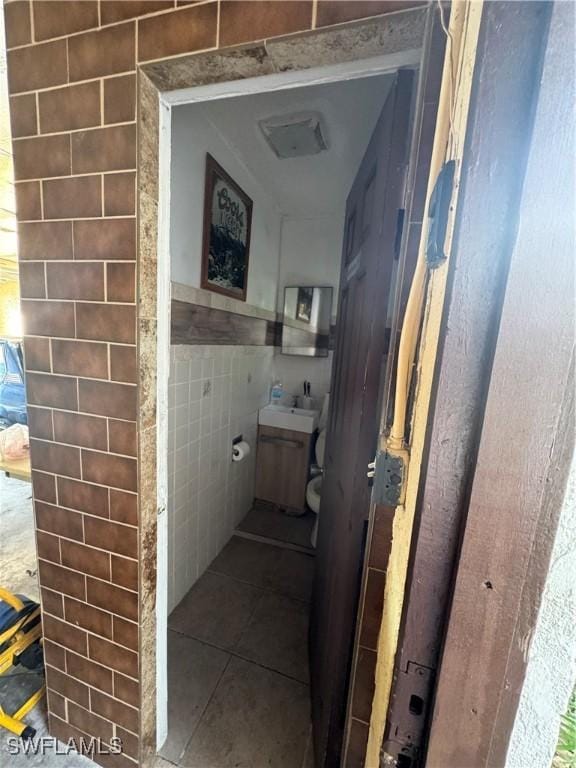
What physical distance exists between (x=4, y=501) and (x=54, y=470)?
253cm

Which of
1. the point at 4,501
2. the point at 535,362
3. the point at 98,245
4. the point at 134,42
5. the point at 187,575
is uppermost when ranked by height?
the point at 134,42

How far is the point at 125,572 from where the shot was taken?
86 centimetres

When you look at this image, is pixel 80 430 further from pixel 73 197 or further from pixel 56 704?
pixel 56 704

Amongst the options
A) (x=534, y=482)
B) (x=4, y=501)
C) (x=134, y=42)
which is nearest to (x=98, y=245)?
(x=134, y=42)

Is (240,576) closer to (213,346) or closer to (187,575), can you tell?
(187,575)

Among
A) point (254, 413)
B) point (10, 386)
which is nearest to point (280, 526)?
point (254, 413)

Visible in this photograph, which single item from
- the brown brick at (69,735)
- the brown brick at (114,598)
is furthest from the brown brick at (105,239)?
the brown brick at (69,735)

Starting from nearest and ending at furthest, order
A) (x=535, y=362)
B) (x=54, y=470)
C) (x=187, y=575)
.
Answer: (x=535, y=362) < (x=54, y=470) < (x=187, y=575)

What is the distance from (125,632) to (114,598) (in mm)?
107

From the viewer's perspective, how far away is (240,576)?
177 centimetres

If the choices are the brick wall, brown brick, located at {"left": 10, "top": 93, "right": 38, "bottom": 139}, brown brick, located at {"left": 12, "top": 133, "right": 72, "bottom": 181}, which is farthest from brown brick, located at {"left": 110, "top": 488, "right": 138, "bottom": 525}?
brown brick, located at {"left": 10, "top": 93, "right": 38, "bottom": 139}

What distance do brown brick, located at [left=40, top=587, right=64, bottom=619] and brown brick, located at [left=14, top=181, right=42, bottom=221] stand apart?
1.12 m

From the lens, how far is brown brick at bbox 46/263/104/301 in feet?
2.49

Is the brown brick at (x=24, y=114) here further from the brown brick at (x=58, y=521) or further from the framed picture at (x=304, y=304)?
→ the framed picture at (x=304, y=304)
